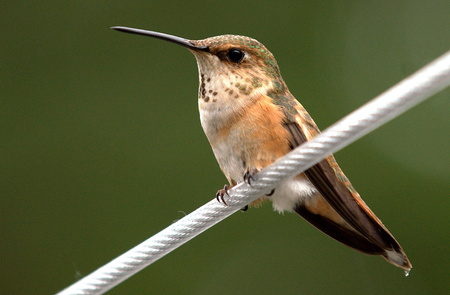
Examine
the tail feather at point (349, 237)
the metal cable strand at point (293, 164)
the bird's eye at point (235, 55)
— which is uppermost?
the bird's eye at point (235, 55)

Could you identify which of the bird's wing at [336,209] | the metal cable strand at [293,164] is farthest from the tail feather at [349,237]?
the metal cable strand at [293,164]

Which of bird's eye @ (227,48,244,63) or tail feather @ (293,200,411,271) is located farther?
bird's eye @ (227,48,244,63)

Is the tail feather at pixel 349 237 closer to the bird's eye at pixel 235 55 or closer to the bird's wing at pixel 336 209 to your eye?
the bird's wing at pixel 336 209

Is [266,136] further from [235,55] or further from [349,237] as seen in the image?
[349,237]

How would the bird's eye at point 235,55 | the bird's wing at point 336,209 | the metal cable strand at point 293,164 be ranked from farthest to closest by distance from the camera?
1. the bird's eye at point 235,55
2. the bird's wing at point 336,209
3. the metal cable strand at point 293,164

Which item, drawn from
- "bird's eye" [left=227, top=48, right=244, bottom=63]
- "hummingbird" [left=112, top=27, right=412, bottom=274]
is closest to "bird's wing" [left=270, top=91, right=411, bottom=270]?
"hummingbird" [left=112, top=27, right=412, bottom=274]

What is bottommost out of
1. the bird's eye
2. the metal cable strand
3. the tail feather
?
the tail feather

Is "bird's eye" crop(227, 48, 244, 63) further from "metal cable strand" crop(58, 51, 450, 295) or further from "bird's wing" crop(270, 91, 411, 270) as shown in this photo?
"metal cable strand" crop(58, 51, 450, 295)
